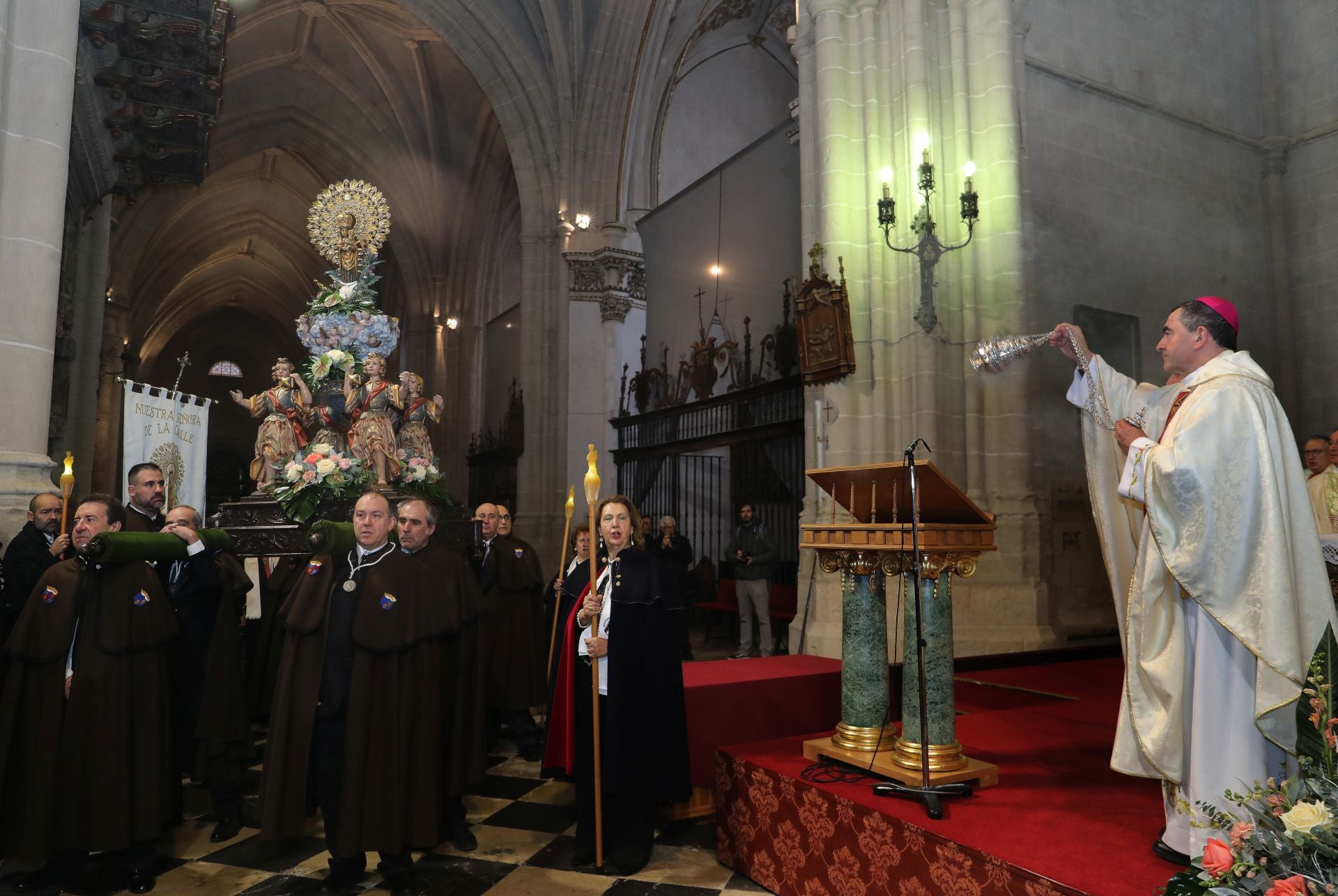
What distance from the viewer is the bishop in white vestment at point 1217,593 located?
2281 mm

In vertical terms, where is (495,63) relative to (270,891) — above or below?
above

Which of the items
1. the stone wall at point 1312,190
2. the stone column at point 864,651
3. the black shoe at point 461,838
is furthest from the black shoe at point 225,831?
the stone wall at point 1312,190

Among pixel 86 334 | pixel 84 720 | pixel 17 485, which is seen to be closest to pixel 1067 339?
pixel 84 720

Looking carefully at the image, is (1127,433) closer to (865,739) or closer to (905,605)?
(905,605)

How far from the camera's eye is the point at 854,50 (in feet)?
23.0

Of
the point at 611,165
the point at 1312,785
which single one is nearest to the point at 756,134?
the point at 611,165

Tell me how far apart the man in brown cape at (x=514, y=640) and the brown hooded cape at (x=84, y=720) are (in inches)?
85.8

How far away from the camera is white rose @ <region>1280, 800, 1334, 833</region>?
159 centimetres

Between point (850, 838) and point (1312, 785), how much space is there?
1.66 metres

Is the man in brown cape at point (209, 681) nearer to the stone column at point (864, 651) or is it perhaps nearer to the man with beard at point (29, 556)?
the man with beard at point (29, 556)

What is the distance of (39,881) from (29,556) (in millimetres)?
1341

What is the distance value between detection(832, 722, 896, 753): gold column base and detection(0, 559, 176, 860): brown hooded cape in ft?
8.65

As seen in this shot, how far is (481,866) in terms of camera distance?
371cm

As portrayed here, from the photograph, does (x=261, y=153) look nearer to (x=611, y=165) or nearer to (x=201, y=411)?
(x=611, y=165)
